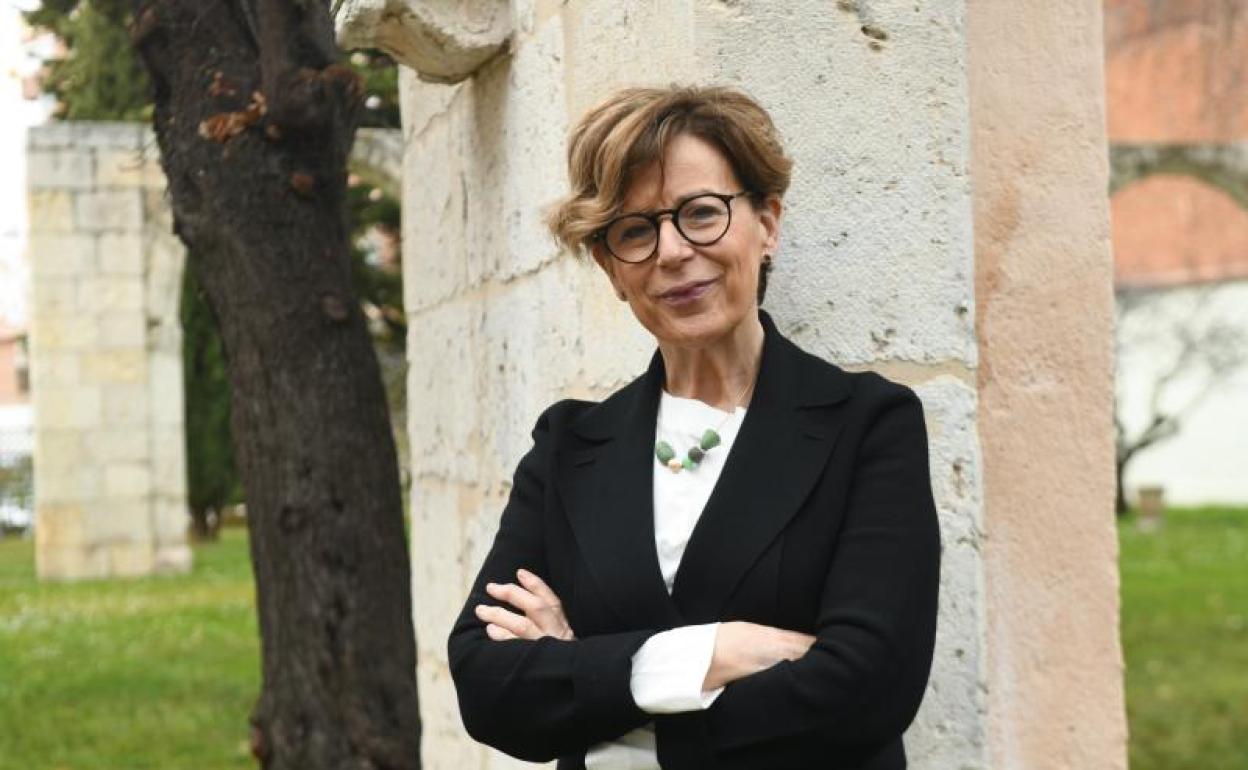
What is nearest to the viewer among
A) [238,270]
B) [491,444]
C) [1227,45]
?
[491,444]

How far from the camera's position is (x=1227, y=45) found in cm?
1848

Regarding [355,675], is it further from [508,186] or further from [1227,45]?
[1227,45]

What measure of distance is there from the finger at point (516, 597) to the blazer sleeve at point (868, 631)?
31 cm

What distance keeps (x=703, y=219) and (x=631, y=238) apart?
100 millimetres

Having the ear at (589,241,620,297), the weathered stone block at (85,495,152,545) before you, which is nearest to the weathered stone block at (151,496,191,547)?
the weathered stone block at (85,495,152,545)

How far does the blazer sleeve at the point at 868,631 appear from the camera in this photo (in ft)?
6.73

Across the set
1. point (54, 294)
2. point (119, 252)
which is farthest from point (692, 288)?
point (54, 294)

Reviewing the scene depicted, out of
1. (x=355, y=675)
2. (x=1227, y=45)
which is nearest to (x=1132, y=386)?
(x=1227, y=45)

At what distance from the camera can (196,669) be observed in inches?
407

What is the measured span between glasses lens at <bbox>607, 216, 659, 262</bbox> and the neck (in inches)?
5.8

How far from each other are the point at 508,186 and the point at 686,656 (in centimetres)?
159

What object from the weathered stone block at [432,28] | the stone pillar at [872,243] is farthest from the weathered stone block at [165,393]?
the weathered stone block at [432,28]

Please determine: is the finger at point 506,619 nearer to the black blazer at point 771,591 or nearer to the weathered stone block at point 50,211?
the black blazer at point 771,591

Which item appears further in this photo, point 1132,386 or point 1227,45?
point 1132,386
